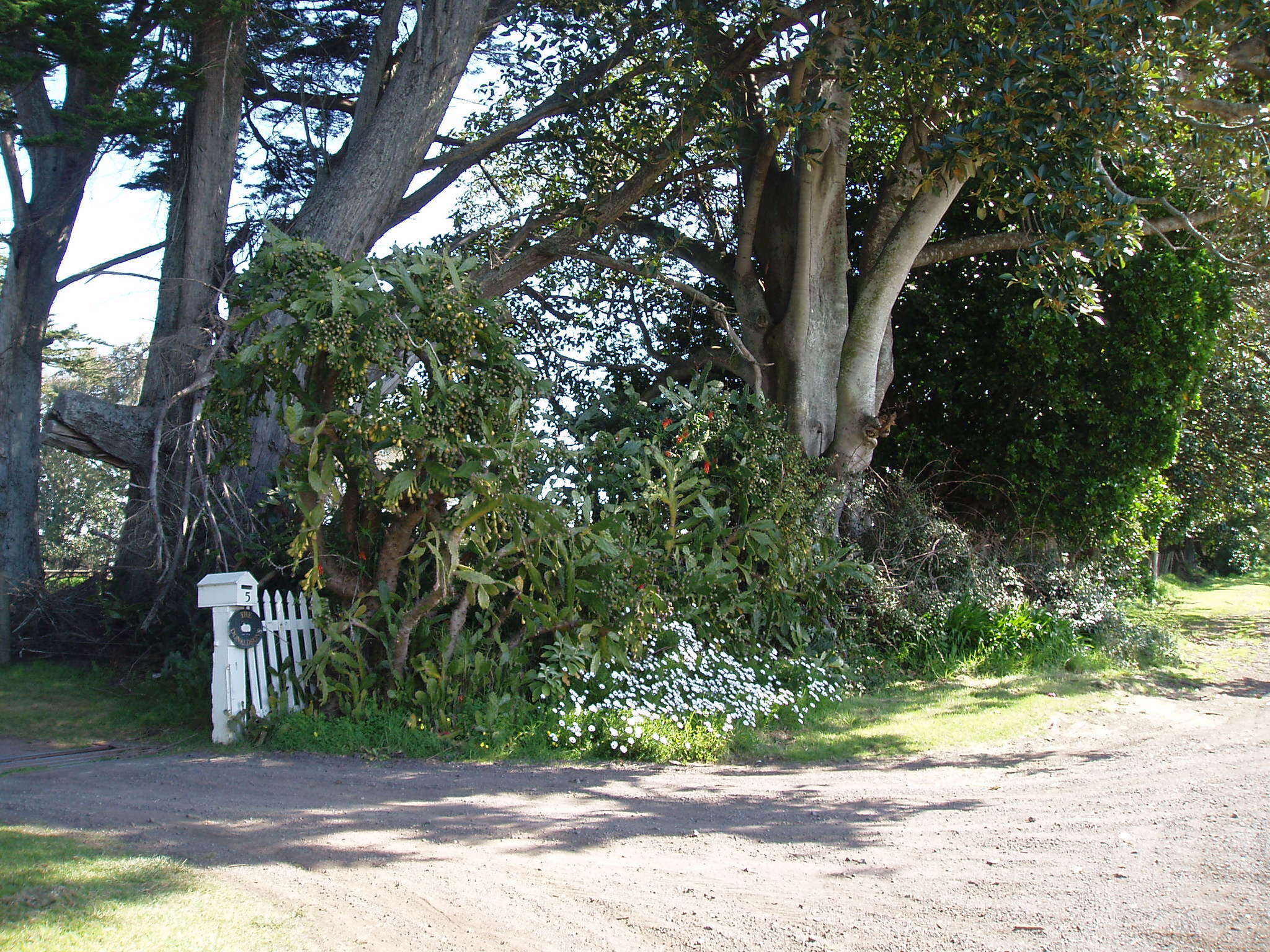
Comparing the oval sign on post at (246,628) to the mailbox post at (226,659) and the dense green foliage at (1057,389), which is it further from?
the dense green foliage at (1057,389)

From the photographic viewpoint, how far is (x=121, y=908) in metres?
3.30

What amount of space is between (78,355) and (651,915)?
17.9 m

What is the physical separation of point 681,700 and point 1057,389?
287 inches

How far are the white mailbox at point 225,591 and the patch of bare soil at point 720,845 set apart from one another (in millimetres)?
1100

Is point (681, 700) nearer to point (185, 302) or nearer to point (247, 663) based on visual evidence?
point (247, 663)

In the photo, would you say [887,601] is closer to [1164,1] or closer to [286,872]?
[1164,1]

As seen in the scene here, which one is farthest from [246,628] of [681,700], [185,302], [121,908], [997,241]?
[997,241]

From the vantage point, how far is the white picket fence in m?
6.76

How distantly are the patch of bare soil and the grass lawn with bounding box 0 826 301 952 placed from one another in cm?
16

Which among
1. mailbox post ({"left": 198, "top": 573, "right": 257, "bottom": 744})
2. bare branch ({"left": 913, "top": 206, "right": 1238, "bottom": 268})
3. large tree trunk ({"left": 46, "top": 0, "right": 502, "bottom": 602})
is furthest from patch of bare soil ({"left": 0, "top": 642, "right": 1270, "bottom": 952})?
bare branch ({"left": 913, "top": 206, "right": 1238, "bottom": 268})

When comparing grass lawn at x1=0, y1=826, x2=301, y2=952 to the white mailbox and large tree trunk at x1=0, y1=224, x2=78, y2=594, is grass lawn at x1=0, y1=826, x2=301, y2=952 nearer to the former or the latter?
the white mailbox

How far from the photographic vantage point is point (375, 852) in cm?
422

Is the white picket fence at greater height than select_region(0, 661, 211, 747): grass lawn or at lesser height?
greater

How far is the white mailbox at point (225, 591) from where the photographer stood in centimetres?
676
